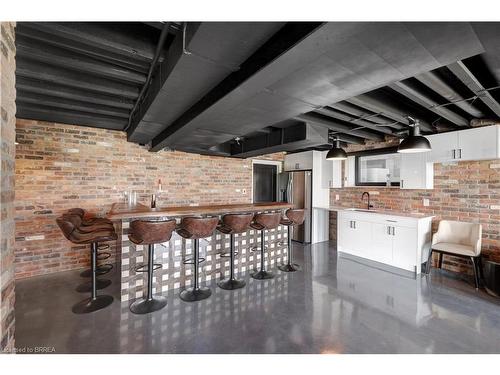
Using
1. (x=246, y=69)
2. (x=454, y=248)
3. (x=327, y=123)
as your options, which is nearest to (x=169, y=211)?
(x=246, y=69)

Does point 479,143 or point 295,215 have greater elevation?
point 479,143

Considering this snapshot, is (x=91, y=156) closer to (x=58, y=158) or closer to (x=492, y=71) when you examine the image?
(x=58, y=158)

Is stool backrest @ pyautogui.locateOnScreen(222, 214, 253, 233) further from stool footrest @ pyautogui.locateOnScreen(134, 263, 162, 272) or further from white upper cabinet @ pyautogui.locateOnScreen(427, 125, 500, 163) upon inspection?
white upper cabinet @ pyautogui.locateOnScreen(427, 125, 500, 163)

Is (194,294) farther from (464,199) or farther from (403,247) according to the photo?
(464,199)

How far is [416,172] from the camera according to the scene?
4262 millimetres

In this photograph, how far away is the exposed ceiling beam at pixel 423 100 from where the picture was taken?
238 cm

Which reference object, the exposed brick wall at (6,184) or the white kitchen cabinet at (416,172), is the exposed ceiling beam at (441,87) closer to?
the white kitchen cabinet at (416,172)

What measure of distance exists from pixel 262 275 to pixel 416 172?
3.48 meters

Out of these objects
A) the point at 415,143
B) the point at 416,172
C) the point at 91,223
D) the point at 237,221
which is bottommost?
the point at 91,223

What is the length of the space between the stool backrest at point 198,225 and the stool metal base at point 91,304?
1309mm

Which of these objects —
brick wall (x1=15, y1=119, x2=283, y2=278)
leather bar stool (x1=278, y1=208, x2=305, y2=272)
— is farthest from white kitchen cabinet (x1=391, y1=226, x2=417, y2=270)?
brick wall (x1=15, y1=119, x2=283, y2=278)

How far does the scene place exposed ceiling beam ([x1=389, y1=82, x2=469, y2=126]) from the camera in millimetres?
2375

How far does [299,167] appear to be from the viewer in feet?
19.9
